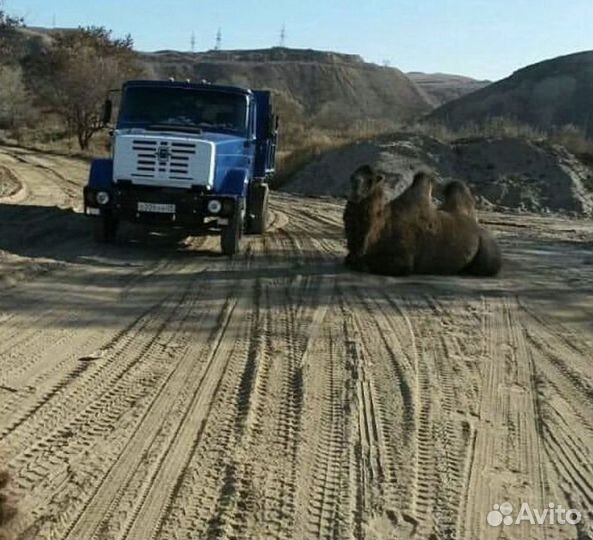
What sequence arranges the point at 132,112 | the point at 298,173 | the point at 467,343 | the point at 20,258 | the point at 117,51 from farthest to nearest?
the point at 117,51 → the point at 298,173 → the point at 132,112 → the point at 20,258 → the point at 467,343

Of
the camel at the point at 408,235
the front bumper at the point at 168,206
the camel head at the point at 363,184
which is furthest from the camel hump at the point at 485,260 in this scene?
the front bumper at the point at 168,206

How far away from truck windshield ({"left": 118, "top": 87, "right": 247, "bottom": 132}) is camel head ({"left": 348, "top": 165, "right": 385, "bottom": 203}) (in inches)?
141

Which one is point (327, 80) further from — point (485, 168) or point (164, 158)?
point (164, 158)

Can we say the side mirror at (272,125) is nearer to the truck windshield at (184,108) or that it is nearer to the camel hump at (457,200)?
the truck windshield at (184,108)

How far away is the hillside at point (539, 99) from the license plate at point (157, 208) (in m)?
70.7

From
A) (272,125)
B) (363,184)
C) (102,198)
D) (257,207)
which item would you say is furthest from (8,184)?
(363,184)

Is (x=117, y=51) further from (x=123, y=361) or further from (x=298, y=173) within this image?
(x=123, y=361)

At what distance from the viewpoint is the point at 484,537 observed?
5.29 m

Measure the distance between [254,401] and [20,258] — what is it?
729 centimetres

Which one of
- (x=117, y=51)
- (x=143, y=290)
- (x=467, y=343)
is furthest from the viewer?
(x=117, y=51)

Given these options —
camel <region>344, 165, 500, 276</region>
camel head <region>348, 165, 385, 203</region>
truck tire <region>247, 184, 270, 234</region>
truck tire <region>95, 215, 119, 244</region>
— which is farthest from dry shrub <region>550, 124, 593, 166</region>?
camel head <region>348, 165, 385, 203</region>

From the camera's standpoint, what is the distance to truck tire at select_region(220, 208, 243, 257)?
15.2 metres

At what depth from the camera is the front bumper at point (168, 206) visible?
1511 cm

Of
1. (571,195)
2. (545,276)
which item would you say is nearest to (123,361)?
(545,276)
